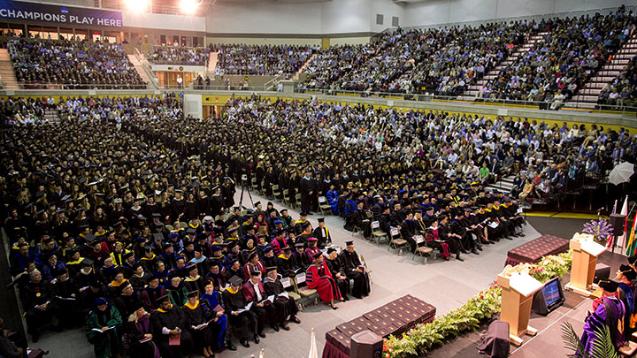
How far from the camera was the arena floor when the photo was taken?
308 inches

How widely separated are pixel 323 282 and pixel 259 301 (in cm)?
151

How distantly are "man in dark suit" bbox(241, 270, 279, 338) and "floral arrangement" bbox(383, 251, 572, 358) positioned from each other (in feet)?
8.80

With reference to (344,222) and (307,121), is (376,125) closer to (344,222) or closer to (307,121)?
(307,121)

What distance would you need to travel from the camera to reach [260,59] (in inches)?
1704

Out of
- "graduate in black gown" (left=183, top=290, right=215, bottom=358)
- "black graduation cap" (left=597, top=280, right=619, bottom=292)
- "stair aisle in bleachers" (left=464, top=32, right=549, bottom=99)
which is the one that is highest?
"stair aisle in bleachers" (left=464, top=32, right=549, bottom=99)

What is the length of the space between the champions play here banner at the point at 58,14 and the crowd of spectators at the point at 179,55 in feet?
15.1

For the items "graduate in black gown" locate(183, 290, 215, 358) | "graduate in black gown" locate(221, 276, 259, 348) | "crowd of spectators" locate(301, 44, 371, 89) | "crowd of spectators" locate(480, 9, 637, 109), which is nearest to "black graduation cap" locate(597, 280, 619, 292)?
"graduate in black gown" locate(221, 276, 259, 348)

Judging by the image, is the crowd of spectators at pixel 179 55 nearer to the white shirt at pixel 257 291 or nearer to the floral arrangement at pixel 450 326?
the white shirt at pixel 257 291

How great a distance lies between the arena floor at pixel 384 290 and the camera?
7.83 meters

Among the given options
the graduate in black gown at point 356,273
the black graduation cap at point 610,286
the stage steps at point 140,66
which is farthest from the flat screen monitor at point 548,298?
the stage steps at point 140,66

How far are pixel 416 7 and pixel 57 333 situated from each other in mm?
40784

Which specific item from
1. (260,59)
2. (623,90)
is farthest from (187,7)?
(623,90)

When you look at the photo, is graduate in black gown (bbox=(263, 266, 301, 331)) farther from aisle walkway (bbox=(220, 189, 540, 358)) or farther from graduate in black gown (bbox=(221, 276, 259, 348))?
graduate in black gown (bbox=(221, 276, 259, 348))

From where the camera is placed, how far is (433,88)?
26531mm
